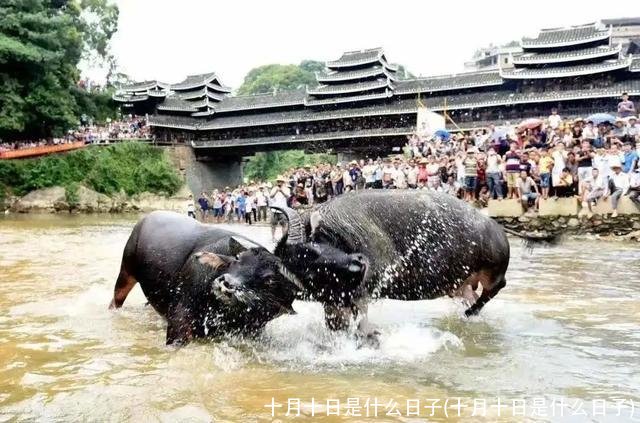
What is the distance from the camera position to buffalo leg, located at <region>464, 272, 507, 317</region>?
5621 mm

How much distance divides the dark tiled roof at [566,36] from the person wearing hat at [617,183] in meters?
25.9

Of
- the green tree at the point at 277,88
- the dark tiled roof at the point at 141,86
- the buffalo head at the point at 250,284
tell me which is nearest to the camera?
the buffalo head at the point at 250,284

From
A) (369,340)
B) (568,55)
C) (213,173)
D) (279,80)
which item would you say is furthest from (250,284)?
(279,80)

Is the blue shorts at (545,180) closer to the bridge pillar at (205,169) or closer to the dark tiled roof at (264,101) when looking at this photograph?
the dark tiled roof at (264,101)

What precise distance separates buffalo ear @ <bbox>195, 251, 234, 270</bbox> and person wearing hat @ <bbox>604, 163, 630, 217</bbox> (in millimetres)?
10389

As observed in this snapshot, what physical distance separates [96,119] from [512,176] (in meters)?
39.8

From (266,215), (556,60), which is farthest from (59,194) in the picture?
(556,60)

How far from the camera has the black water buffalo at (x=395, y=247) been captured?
4566 millimetres

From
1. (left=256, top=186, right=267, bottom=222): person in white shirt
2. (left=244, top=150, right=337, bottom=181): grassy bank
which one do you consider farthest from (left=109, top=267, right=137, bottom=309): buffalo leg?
(left=244, top=150, right=337, bottom=181): grassy bank

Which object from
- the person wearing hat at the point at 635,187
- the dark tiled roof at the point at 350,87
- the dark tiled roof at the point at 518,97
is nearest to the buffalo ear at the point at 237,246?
the person wearing hat at the point at 635,187

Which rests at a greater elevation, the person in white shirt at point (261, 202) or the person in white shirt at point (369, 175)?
the person in white shirt at point (369, 175)

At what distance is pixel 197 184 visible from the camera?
50844 millimetres

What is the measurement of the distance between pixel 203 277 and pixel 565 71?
3466cm

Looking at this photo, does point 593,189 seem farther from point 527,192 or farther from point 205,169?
point 205,169
